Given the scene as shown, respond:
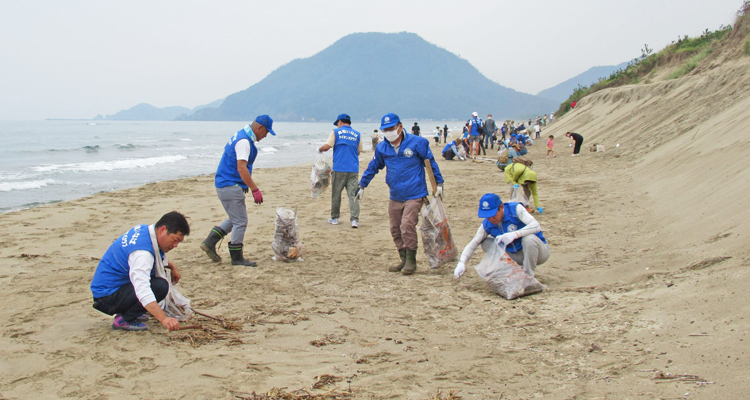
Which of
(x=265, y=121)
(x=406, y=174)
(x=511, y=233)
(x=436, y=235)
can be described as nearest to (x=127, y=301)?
(x=265, y=121)

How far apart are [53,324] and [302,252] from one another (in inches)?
117

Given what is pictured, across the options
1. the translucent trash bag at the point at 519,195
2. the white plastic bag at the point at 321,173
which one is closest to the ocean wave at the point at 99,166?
the white plastic bag at the point at 321,173

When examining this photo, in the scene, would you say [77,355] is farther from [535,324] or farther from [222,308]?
[535,324]

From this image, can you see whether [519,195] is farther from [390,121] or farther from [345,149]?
[390,121]

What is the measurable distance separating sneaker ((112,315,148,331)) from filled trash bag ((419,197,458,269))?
2901 mm

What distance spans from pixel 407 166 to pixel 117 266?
2.96 meters

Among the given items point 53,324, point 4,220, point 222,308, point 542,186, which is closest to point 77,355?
point 53,324

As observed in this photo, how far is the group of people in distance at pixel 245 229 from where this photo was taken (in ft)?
11.6

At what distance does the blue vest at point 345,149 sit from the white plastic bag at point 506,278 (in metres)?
3.55

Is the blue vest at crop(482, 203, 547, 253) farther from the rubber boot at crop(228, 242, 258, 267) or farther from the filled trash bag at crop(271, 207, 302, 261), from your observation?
the rubber boot at crop(228, 242, 258, 267)

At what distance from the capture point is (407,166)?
5.42m

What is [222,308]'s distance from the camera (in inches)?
173

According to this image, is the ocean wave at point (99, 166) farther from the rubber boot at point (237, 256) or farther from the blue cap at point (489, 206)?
the blue cap at point (489, 206)


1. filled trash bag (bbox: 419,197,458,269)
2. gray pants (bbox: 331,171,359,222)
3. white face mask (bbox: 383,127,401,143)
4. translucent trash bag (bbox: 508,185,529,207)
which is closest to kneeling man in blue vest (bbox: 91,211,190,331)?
white face mask (bbox: 383,127,401,143)
